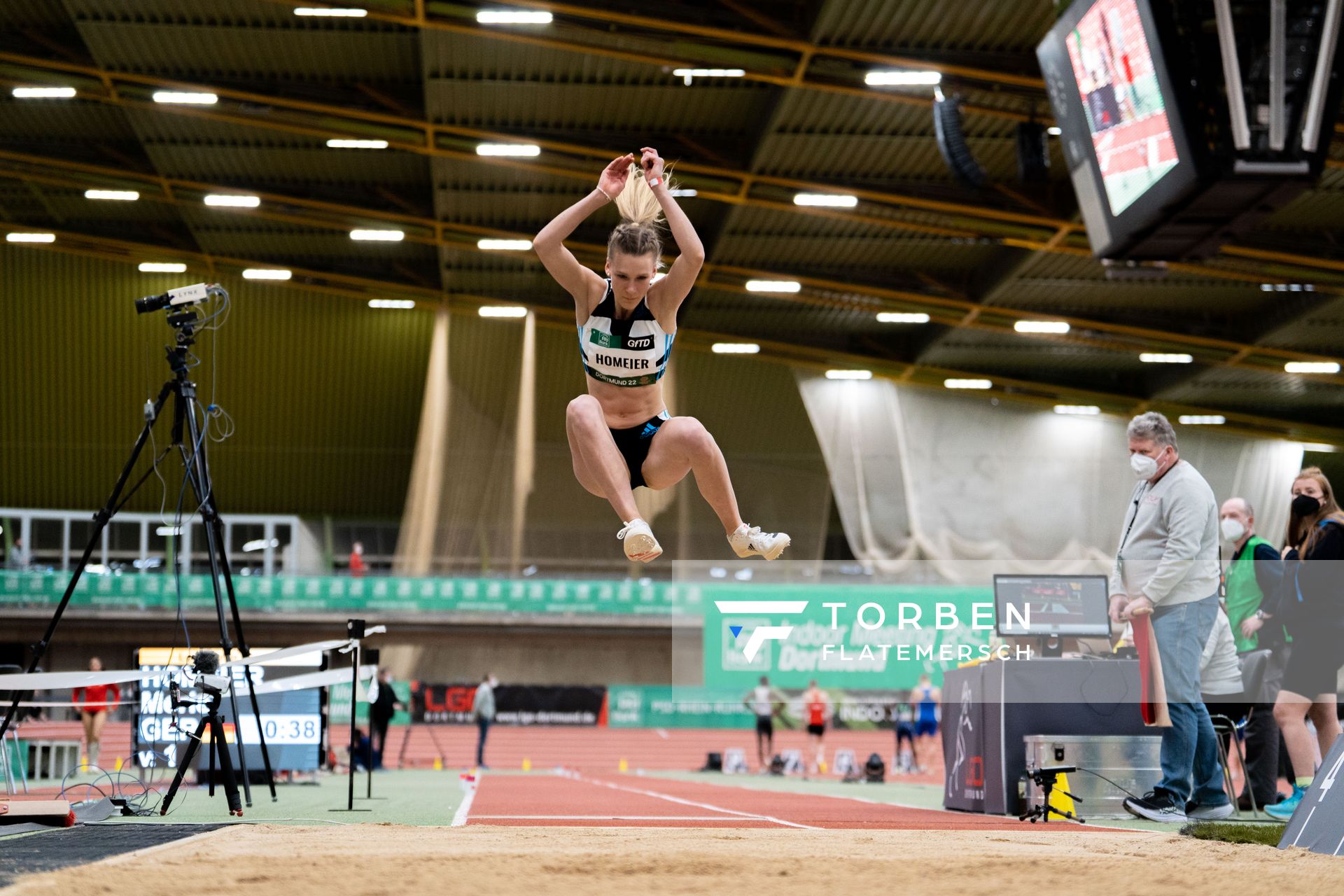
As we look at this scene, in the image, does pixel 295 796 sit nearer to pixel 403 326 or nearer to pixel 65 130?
pixel 65 130

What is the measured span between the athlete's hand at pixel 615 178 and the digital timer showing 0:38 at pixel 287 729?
7.55 m

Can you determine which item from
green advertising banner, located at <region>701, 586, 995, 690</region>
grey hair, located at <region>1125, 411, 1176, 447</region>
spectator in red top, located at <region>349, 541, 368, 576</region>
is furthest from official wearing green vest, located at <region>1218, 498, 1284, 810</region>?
spectator in red top, located at <region>349, 541, 368, 576</region>

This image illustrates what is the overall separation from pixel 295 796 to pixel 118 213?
18247mm

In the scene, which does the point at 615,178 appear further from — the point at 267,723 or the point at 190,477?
the point at 267,723

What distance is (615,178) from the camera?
546 centimetres

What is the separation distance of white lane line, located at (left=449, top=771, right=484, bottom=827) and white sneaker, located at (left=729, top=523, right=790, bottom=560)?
1867 mm

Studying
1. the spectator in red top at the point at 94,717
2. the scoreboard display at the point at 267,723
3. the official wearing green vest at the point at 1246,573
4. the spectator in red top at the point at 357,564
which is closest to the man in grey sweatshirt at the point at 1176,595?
the official wearing green vest at the point at 1246,573

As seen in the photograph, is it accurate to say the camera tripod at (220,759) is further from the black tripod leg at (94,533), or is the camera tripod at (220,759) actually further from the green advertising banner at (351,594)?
the green advertising banner at (351,594)

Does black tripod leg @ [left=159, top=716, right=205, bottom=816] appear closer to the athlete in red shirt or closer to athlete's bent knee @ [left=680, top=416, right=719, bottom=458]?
athlete's bent knee @ [left=680, top=416, right=719, bottom=458]

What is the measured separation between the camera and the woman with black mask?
277 inches

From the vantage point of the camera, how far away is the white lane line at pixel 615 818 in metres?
7.28

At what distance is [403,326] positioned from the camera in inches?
1124

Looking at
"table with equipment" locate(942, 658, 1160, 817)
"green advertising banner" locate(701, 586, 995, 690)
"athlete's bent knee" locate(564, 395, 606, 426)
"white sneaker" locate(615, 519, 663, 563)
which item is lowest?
"table with equipment" locate(942, 658, 1160, 817)

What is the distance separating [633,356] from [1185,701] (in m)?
3.62
